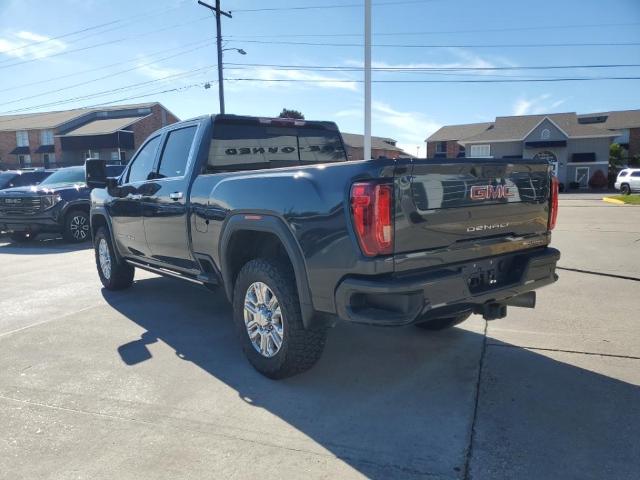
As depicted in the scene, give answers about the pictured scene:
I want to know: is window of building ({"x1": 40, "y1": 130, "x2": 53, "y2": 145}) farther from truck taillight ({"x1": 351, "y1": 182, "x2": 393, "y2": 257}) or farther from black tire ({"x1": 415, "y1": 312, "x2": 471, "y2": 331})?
truck taillight ({"x1": 351, "y1": 182, "x2": 393, "y2": 257})

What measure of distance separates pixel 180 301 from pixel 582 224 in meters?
11.9

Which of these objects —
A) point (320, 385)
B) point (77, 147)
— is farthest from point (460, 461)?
point (77, 147)

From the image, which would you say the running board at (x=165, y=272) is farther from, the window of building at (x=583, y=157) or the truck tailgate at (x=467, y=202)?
the window of building at (x=583, y=157)

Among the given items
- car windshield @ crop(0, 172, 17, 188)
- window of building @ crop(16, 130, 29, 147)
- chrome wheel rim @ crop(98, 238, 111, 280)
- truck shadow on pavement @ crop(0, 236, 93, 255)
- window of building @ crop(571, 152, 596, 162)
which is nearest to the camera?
chrome wheel rim @ crop(98, 238, 111, 280)

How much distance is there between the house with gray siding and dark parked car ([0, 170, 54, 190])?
1424 inches

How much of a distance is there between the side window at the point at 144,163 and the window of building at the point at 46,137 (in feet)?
161

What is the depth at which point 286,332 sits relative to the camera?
3486 mm

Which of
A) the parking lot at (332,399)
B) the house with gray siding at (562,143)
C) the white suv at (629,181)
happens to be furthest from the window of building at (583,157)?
the parking lot at (332,399)

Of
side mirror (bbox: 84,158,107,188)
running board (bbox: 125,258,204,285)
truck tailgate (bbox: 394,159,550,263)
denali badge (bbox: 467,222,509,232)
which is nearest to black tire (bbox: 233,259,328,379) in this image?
truck tailgate (bbox: 394,159,550,263)

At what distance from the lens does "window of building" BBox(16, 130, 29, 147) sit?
50.4 metres

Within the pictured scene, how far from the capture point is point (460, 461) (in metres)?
2.68

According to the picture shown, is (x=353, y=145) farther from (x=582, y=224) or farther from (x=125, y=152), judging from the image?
(x=582, y=224)

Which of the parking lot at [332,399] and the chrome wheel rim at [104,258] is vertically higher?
the chrome wheel rim at [104,258]

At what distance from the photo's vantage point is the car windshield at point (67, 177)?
41.7 feet
